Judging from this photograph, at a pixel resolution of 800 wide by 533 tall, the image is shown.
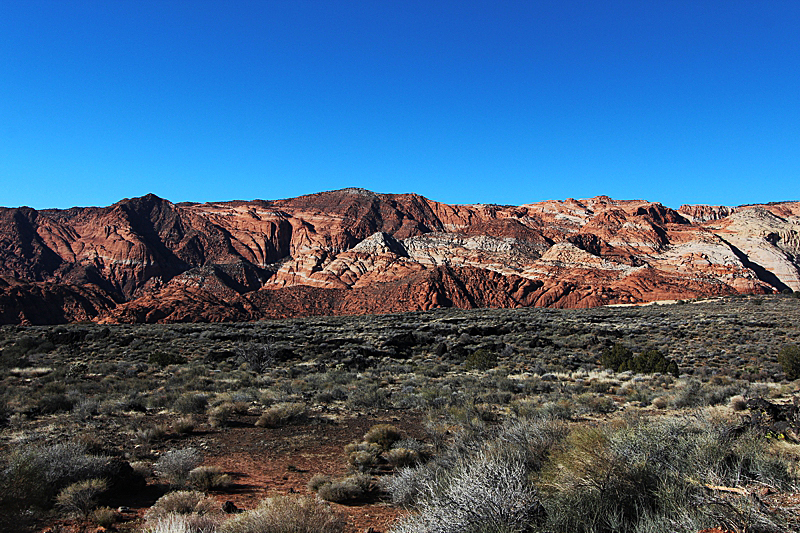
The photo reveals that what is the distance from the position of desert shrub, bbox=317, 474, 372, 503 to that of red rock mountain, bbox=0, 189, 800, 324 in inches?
2432

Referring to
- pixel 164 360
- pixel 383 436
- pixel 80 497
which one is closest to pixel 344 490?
pixel 383 436

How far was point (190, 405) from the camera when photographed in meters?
10.8

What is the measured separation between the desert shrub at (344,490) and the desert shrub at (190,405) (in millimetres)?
6473

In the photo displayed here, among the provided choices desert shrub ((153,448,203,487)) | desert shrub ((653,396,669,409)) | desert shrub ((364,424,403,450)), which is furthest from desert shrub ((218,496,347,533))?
desert shrub ((653,396,669,409))

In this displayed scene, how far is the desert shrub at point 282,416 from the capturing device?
31.1ft

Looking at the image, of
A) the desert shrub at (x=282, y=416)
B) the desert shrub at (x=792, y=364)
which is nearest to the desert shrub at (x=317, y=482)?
the desert shrub at (x=282, y=416)

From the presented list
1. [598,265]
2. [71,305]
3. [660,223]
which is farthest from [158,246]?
[660,223]

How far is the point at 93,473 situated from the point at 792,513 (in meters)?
7.59

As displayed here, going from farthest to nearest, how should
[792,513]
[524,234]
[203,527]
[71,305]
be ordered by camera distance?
[524,234] → [71,305] → [203,527] → [792,513]

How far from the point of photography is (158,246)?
93562 mm

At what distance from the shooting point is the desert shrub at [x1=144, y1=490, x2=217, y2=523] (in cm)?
481

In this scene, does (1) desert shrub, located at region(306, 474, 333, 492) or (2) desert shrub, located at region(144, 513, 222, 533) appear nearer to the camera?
(2) desert shrub, located at region(144, 513, 222, 533)

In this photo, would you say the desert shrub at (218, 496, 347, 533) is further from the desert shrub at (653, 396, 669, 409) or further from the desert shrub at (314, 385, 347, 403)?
the desert shrub at (653, 396, 669, 409)

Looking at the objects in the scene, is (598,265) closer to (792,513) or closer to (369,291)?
(369,291)
